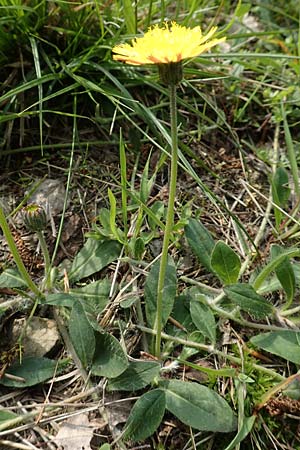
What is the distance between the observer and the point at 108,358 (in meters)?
1.48

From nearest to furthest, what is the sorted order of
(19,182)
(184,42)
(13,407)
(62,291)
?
(184,42)
(13,407)
(62,291)
(19,182)

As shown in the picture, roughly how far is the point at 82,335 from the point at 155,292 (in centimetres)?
26

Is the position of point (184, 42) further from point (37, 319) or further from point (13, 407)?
point (13, 407)

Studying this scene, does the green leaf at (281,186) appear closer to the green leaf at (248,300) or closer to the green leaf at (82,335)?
the green leaf at (248,300)

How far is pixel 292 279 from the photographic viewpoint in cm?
156

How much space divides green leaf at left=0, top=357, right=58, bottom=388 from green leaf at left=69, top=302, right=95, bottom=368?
0.29 feet

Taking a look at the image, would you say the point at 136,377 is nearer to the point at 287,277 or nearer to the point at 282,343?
the point at 282,343

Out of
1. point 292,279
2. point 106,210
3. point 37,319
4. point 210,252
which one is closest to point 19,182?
point 106,210

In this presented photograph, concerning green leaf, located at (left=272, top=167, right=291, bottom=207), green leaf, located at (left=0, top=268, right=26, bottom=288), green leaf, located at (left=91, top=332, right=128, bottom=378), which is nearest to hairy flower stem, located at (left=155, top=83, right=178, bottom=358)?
green leaf, located at (left=91, top=332, right=128, bottom=378)

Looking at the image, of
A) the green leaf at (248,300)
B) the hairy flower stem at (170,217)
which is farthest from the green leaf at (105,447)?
the green leaf at (248,300)

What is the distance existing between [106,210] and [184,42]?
2.18 ft

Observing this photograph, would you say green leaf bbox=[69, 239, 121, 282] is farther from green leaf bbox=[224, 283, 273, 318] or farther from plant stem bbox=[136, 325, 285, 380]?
green leaf bbox=[224, 283, 273, 318]

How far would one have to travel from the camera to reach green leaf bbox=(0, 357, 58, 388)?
149 centimetres

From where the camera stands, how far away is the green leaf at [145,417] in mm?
1366
